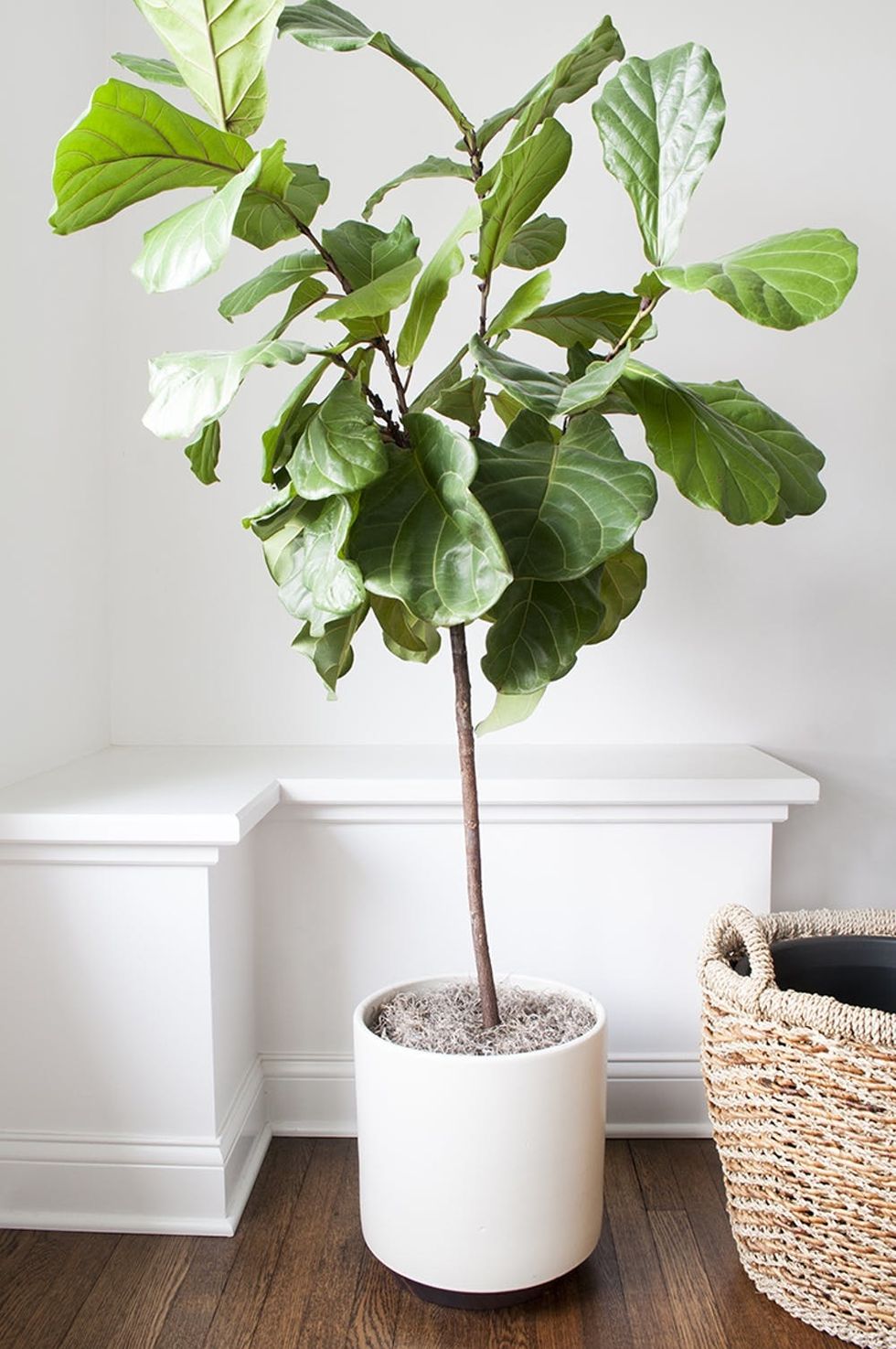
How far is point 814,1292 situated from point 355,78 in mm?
1970

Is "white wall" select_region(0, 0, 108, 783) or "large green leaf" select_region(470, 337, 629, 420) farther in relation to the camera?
"white wall" select_region(0, 0, 108, 783)

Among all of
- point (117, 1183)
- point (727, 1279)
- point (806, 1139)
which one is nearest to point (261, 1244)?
point (117, 1183)

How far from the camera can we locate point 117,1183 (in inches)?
64.2

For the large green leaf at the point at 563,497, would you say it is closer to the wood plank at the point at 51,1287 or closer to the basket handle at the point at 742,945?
the basket handle at the point at 742,945

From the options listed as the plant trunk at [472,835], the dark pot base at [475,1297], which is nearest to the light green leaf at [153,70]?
the plant trunk at [472,835]

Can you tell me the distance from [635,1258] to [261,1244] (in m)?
0.50

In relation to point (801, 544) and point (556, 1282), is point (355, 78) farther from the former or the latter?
point (556, 1282)

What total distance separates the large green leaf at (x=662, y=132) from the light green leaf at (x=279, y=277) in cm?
33

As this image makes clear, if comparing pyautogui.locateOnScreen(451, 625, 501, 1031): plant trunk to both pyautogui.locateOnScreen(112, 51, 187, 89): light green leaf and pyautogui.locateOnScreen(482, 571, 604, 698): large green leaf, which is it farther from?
pyautogui.locateOnScreen(112, 51, 187, 89): light green leaf

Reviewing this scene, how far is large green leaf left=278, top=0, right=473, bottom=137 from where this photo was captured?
4.02ft

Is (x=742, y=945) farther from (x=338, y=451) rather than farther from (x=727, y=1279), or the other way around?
(x=338, y=451)

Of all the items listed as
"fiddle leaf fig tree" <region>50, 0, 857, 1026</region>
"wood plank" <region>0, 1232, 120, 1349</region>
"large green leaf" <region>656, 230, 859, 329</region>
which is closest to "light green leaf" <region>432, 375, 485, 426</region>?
"fiddle leaf fig tree" <region>50, 0, 857, 1026</region>

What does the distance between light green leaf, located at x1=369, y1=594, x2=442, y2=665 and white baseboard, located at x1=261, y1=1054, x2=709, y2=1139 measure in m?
0.81

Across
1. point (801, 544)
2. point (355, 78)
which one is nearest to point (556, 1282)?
point (801, 544)
